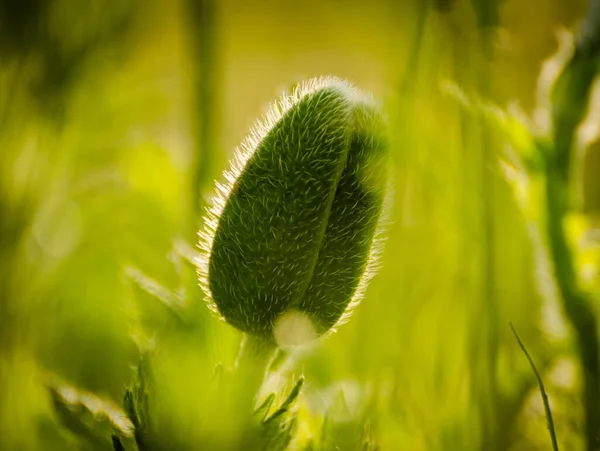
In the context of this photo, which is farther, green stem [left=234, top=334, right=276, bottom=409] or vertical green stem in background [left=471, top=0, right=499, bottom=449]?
vertical green stem in background [left=471, top=0, right=499, bottom=449]

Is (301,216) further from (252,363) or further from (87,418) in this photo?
(87,418)

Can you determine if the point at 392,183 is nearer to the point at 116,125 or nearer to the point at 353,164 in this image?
the point at 353,164

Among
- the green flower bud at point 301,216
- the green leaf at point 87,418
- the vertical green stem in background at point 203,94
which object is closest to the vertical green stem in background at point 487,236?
the green flower bud at point 301,216

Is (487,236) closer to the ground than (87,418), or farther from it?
farther from it

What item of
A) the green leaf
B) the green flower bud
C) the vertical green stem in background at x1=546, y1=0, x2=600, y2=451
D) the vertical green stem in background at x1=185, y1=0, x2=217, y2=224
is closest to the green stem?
the green flower bud

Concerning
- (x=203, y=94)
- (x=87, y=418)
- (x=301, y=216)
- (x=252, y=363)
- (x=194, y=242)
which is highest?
(x=203, y=94)

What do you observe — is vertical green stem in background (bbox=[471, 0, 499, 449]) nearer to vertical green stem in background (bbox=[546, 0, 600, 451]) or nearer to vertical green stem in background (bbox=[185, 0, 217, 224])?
vertical green stem in background (bbox=[546, 0, 600, 451])

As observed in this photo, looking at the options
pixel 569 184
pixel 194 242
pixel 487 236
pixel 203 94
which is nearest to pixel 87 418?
pixel 194 242
